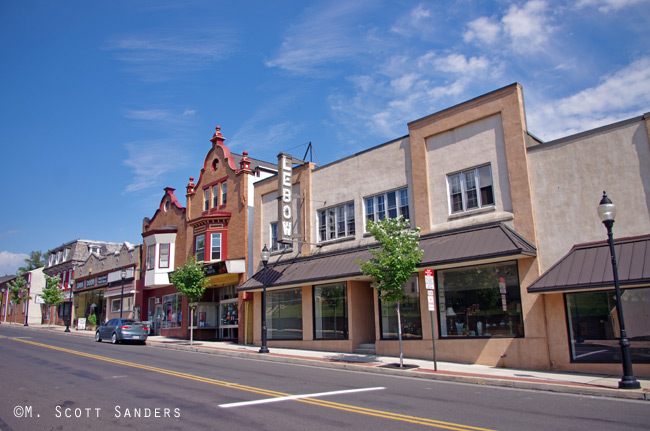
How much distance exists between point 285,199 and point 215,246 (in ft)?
24.7

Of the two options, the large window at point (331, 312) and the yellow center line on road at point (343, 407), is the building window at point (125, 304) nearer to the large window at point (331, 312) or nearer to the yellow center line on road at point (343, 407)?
the large window at point (331, 312)

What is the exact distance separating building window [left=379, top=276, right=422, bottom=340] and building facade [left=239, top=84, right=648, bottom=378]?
0.04 meters

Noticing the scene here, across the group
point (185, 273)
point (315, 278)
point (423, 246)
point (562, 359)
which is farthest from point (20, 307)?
point (562, 359)

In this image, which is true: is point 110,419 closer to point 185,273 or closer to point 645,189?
point 645,189

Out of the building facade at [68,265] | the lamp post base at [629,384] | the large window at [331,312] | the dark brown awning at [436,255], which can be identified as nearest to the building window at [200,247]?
the dark brown awning at [436,255]

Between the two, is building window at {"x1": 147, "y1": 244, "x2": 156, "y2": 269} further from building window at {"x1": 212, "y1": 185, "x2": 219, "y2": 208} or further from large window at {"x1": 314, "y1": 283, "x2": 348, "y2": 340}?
large window at {"x1": 314, "y1": 283, "x2": 348, "y2": 340}

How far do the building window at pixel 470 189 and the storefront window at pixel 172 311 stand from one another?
21646mm

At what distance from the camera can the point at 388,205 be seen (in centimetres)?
1958

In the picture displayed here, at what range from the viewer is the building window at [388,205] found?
19.0 meters

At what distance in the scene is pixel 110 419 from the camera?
801 centimetres

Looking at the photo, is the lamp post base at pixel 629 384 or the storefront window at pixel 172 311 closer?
the lamp post base at pixel 629 384

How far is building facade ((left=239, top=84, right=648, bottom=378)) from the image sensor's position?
1500cm

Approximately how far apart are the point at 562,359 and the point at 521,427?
7805 millimetres

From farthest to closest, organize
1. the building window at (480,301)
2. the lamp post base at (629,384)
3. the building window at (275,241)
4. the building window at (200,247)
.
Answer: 1. the building window at (200,247)
2. the building window at (275,241)
3. the building window at (480,301)
4. the lamp post base at (629,384)
